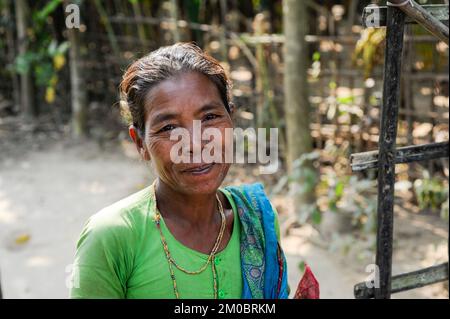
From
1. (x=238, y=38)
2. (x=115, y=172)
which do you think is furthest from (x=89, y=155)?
(x=238, y=38)

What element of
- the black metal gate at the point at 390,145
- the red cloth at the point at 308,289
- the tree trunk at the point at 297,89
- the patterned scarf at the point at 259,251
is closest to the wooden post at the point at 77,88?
the tree trunk at the point at 297,89

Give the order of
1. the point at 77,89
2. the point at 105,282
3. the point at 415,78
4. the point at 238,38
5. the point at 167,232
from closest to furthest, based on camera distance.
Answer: the point at 105,282, the point at 167,232, the point at 415,78, the point at 238,38, the point at 77,89

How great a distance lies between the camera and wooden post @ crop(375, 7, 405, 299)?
1892 millimetres

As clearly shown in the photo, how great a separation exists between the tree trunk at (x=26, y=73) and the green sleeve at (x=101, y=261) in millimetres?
7355

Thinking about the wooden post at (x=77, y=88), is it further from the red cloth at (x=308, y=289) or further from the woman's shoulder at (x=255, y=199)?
the red cloth at (x=308, y=289)

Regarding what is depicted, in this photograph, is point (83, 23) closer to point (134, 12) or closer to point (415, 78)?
point (134, 12)

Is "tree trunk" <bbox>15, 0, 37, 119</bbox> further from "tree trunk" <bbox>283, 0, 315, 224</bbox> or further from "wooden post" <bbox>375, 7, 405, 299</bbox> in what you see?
"wooden post" <bbox>375, 7, 405, 299</bbox>

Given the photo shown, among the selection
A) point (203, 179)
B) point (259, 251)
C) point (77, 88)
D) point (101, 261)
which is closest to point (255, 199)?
point (259, 251)

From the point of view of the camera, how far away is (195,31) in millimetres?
6730

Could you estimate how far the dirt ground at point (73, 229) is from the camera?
3836 millimetres

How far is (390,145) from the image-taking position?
78.6 inches

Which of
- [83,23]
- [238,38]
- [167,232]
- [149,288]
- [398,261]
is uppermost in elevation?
[83,23]

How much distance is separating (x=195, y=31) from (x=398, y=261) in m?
3.99

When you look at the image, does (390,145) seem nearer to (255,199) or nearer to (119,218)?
(255,199)
